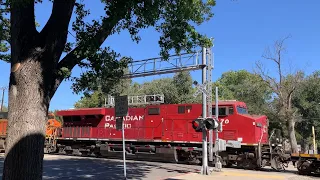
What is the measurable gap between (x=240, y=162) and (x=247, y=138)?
144cm

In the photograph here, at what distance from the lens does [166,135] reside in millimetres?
22344

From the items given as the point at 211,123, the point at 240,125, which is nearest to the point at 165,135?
the point at 240,125

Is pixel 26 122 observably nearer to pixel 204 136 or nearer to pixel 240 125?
pixel 204 136

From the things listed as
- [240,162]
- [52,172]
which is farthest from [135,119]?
[52,172]

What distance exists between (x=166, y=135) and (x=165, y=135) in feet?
0.26

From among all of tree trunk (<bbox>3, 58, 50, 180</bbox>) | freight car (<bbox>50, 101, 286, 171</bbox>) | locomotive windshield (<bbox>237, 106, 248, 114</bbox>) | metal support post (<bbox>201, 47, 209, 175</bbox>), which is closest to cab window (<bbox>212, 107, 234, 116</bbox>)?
freight car (<bbox>50, 101, 286, 171</bbox>)

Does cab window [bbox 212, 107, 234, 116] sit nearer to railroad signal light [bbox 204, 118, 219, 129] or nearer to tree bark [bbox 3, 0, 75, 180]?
railroad signal light [bbox 204, 118, 219, 129]

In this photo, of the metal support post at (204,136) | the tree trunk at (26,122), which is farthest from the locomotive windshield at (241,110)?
the tree trunk at (26,122)

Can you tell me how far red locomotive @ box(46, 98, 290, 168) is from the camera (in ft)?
64.2

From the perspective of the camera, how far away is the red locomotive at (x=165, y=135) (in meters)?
19.6

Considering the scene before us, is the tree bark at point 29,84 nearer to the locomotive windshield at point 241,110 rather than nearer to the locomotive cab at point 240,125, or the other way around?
the locomotive cab at point 240,125

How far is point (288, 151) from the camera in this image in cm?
1922

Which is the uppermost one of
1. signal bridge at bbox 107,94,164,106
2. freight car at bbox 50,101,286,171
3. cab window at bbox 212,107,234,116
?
signal bridge at bbox 107,94,164,106

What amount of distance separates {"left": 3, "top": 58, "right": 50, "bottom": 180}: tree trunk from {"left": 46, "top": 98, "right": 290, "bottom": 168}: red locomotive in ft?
43.0
